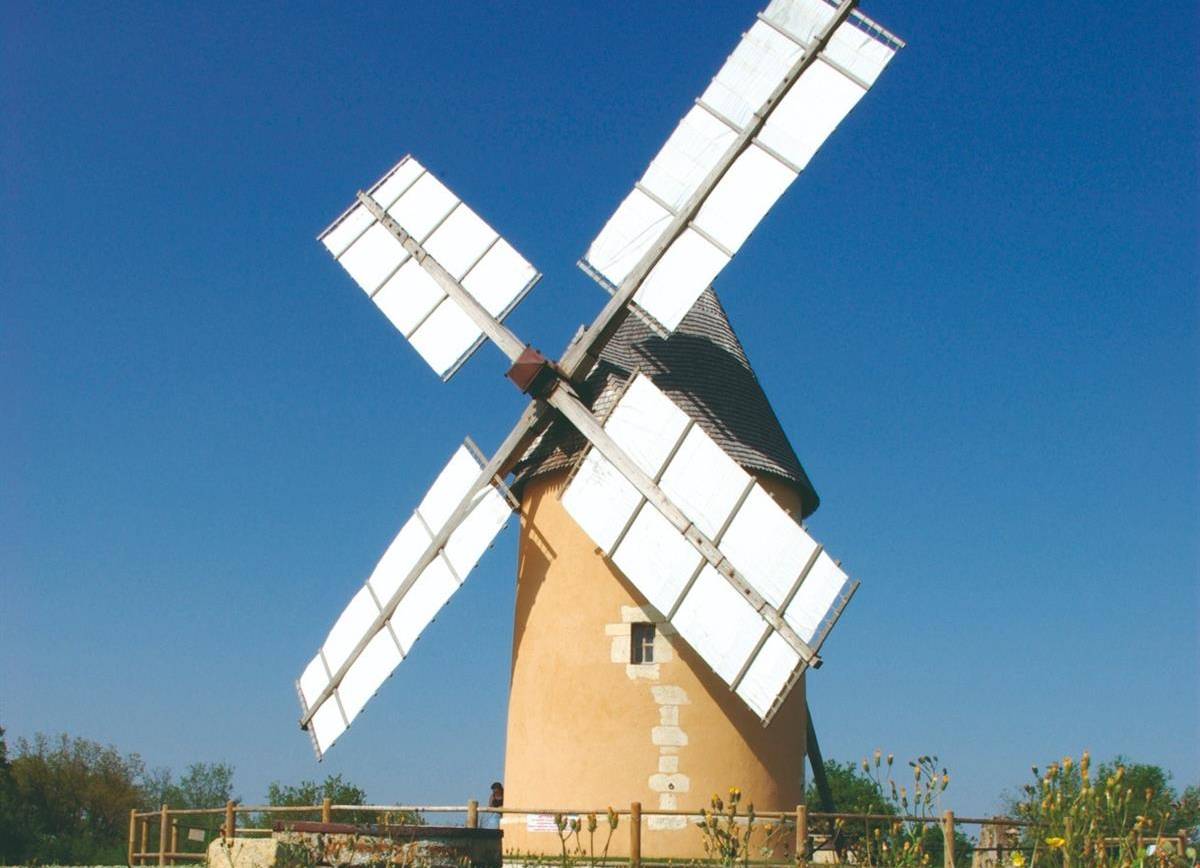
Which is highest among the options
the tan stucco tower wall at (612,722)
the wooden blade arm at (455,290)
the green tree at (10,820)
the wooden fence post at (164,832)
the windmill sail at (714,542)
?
the wooden blade arm at (455,290)

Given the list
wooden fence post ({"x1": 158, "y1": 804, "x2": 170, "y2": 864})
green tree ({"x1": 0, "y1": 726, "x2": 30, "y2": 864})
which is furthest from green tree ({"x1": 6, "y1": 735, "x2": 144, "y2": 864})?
wooden fence post ({"x1": 158, "y1": 804, "x2": 170, "y2": 864})

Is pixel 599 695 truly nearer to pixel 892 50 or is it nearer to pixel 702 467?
pixel 702 467

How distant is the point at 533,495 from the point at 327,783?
79.9 ft

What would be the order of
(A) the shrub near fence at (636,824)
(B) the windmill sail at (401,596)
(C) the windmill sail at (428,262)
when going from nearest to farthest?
1. (A) the shrub near fence at (636,824)
2. (B) the windmill sail at (401,596)
3. (C) the windmill sail at (428,262)

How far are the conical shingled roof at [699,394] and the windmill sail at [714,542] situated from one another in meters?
0.73

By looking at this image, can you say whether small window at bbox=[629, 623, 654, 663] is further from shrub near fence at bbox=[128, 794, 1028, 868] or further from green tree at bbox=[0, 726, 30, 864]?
green tree at bbox=[0, 726, 30, 864]

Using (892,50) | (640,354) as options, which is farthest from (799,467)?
(892,50)

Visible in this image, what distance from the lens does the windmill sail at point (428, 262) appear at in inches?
535

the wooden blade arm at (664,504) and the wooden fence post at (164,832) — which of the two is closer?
the wooden blade arm at (664,504)

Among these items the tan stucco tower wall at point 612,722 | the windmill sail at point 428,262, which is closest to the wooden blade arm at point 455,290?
the windmill sail at point 428,262

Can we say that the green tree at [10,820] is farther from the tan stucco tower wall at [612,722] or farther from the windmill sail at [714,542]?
the windmill sail at [714,542]

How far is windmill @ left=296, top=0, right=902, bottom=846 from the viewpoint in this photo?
10.9 metres

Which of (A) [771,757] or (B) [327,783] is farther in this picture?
(B) [327,783]

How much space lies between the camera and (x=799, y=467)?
13297mm
